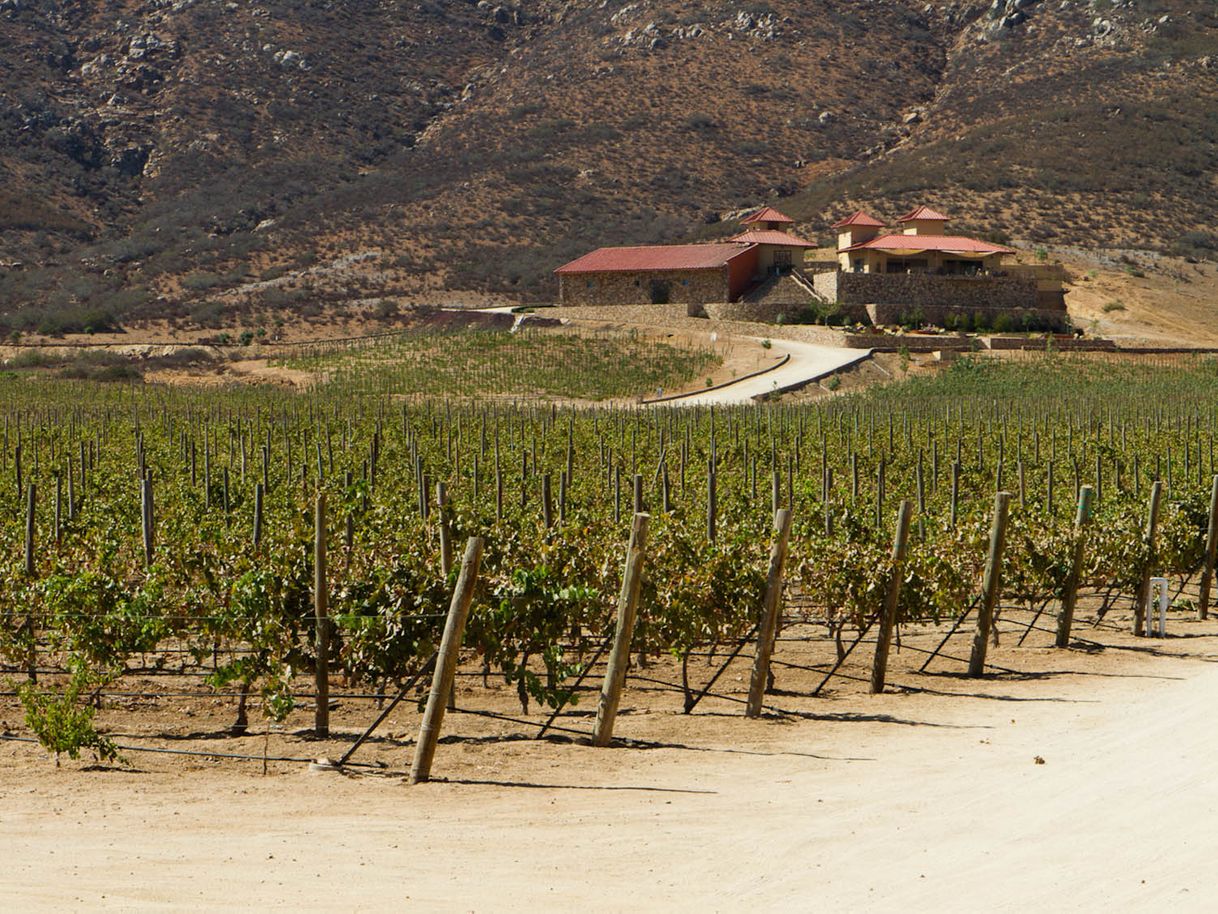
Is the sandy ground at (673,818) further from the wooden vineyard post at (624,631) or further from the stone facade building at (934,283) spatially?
the stone facade building at (934,283)

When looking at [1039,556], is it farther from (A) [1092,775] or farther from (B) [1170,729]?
(A) [1092,775]

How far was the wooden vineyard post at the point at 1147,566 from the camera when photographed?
1641cm

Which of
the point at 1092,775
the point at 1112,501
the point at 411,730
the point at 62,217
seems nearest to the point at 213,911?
the point at 411,730

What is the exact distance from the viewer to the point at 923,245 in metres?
65.2

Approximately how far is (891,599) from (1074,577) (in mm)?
3216

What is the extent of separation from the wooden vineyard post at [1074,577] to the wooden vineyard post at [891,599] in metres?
2.72

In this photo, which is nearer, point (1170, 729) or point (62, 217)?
point (1170, 729)

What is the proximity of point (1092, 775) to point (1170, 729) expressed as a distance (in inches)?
64.2

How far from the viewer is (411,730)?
11469mm

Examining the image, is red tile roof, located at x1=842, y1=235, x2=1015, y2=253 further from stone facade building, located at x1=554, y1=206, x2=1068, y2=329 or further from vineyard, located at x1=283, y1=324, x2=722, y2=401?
vineyard, located at x1=283, y1=324, x2=722, y2=401

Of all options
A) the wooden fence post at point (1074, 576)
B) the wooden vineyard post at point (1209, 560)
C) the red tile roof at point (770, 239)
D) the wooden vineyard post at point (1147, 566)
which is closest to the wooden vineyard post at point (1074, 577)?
the wooden fence post at point (1074, 576)

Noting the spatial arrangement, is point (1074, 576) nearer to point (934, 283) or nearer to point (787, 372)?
point (787, 372)

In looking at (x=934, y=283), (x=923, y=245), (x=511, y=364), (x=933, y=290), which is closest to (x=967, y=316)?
(x=933, y=290)

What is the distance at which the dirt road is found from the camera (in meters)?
7.73
